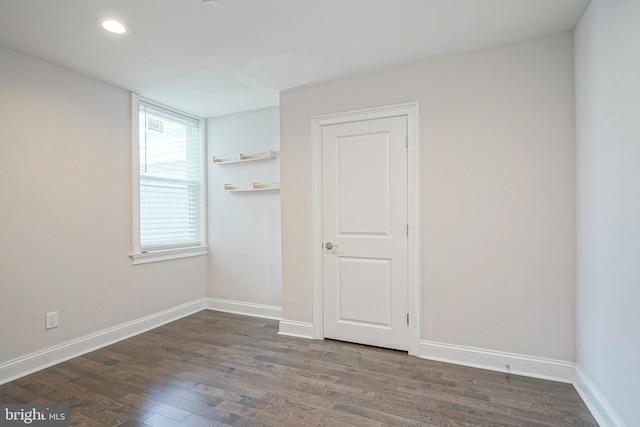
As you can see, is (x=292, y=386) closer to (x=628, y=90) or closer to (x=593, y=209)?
(x=593, y=209)

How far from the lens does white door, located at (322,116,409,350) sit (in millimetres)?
2801

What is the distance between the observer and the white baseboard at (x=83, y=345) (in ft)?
7.91

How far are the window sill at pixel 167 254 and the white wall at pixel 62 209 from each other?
0.07 m

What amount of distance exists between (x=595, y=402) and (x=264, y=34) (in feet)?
10.5

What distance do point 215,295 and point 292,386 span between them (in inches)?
89.4

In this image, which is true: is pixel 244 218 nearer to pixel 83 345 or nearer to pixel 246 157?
pixel 246 157

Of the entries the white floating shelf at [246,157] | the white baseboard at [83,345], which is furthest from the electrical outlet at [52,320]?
the white floating shelf at [246,157]

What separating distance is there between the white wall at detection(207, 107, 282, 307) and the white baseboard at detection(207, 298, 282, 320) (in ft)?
0.17

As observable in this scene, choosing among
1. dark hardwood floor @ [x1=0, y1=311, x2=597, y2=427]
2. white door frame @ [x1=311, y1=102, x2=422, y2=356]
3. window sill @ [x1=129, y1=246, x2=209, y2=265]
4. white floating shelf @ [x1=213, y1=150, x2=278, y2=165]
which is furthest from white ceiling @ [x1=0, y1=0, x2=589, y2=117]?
dark hardwood floor @ [x1=0, y1=311, x2=597, y2=427]

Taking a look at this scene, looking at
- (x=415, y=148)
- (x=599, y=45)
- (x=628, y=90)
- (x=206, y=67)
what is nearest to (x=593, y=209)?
(x=628, y=90)

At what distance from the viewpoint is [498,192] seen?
Result: 2.46m

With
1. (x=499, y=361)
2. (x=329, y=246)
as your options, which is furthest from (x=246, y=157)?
(x=499, y=361)

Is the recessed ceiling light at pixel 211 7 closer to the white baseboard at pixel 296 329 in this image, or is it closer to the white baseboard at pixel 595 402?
the white baseboard at pixel 296 329

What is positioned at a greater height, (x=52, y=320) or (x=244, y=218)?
(x=244, y=218)
